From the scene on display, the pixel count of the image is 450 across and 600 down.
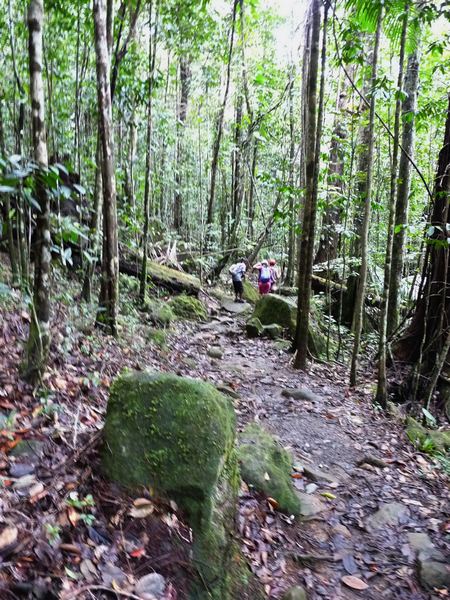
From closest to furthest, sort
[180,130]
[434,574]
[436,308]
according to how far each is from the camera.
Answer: [434,574]
[436,308]
[180,130]

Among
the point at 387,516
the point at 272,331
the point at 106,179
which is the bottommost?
the point at 387,516

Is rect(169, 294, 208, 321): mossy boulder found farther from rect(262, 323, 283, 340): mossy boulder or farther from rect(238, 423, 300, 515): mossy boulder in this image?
rect(238, 423, 300, 515): mossy boulder

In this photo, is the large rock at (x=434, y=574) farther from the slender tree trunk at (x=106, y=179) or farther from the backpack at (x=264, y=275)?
the backpack at (x=264, y=275)

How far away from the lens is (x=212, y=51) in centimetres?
1337

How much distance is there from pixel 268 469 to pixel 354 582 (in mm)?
1185

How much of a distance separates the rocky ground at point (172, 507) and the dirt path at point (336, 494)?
0.02 meters

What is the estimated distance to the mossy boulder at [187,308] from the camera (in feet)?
37.6

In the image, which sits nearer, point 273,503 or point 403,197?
point 273,503

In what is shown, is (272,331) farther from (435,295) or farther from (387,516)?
(387,516)

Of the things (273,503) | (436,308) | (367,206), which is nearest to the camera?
(273,503)

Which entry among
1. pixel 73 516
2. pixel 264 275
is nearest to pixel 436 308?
pixel 73 516

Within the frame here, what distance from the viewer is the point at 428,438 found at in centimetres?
623

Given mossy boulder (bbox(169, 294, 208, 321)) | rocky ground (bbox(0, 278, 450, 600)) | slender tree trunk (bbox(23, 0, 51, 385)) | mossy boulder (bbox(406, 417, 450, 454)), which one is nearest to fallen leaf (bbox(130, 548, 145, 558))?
rocky ground (bbox(0, 278, 450, 600))

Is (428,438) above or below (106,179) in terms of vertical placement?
below
